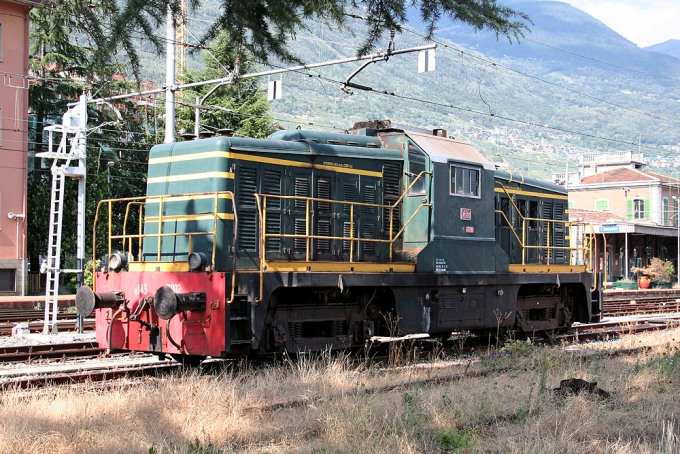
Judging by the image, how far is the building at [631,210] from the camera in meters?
49.6

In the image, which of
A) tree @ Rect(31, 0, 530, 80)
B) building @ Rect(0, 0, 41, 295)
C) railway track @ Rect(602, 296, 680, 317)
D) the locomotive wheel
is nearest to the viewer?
tree @ Rect(31, 0, 530, 80)

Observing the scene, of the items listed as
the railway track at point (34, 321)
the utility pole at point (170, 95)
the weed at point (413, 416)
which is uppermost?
the utility pole at point (170, 95)

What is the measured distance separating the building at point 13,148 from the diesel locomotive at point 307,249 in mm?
20245

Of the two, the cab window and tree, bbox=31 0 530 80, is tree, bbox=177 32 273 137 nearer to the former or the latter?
the cab window

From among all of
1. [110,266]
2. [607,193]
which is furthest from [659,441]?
[607,193]

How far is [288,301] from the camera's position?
10.8 metres

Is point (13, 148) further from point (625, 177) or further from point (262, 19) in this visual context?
point (625, 177)

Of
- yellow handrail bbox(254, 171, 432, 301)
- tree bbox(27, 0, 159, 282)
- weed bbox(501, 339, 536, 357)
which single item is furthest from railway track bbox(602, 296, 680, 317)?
tree bbox(27, 0, 159, 282)

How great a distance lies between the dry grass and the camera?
6.24 m

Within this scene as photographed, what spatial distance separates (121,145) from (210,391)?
2963 centimetres

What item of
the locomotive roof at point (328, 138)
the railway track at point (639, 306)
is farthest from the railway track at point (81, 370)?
the railway track at point (639, 306)

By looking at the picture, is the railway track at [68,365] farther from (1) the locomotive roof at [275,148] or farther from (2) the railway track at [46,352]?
(1) the locomotive roof at [275,148]

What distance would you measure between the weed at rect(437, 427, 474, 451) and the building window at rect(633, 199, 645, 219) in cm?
5489

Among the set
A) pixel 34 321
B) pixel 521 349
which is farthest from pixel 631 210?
pixel 521 349
